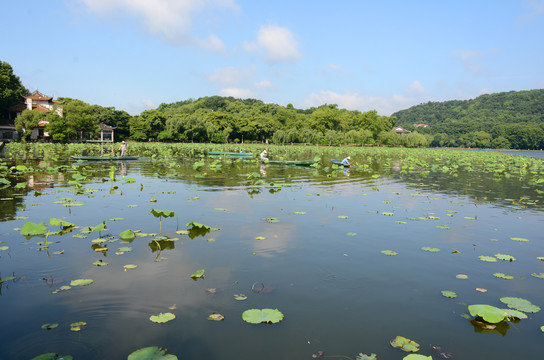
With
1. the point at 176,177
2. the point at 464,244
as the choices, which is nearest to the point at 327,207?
the point at 464,244

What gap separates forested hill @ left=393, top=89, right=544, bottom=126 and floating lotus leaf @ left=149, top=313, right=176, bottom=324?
5120 inches

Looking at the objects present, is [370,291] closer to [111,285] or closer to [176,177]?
[111,285]

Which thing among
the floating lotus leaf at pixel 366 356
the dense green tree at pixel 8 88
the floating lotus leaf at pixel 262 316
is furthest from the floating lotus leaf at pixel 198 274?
the dense green tree at pixel 8 88

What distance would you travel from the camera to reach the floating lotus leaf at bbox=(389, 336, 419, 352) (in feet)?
9.73

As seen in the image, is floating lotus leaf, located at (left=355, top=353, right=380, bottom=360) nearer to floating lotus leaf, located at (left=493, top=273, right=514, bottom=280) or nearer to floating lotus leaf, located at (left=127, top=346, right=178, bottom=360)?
floating lotus leaf, located at (left=127, top=346, right=178, bottom=360)

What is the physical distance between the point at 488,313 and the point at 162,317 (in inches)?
122

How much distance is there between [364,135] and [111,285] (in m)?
75.7

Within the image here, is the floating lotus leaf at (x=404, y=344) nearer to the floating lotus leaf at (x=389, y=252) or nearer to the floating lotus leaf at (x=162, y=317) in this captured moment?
the floating lotus leaf at (x=162, y=317)

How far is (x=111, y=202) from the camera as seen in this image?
877 centimetres

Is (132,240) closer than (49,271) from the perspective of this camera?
No

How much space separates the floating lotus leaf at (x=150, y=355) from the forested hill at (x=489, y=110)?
428 ft

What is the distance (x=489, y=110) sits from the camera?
13425 cm

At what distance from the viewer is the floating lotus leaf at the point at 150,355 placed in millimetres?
2650

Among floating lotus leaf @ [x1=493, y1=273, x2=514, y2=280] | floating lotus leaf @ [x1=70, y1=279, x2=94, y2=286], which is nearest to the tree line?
floating lotus leaf @ [x1=493, y1=273, x2=514, y2=280]
